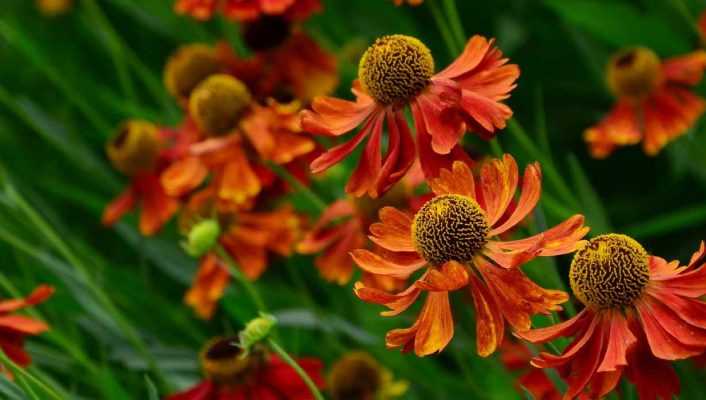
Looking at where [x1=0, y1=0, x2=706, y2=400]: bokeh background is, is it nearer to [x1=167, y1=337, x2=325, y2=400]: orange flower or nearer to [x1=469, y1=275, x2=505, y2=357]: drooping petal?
[x1=167, y1=337, x2=325, y2=400]: orange flower

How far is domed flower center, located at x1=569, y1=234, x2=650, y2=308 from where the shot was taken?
69 centimetres

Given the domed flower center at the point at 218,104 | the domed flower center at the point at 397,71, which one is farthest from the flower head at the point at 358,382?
the domed flower center at the point at 397,71

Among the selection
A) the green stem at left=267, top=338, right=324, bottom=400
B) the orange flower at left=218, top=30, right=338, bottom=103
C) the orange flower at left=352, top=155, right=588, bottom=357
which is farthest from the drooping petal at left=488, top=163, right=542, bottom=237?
the orange flower at left=218, top=30, right=338, bottom=103

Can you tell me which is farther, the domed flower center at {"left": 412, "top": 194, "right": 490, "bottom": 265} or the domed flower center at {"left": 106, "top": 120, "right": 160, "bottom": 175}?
the domed flower center at {"left": 106, "top": 120, "right": 160, "bottom": 175}

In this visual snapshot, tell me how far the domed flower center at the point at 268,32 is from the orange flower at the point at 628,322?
32.6 inches

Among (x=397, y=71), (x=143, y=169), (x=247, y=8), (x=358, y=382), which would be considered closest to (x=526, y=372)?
(x=358, y=382)

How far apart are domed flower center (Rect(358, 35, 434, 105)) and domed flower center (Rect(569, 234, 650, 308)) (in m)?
0.20

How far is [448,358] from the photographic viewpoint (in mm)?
1480

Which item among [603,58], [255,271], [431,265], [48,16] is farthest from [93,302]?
[48,16]

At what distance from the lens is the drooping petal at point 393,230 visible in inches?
29.1

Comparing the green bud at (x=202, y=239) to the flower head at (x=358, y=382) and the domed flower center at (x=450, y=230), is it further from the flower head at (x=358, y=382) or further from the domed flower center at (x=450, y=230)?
the domed flower center at (x=450, y=230)

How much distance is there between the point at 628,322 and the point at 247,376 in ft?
1.50

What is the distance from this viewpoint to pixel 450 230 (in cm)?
72

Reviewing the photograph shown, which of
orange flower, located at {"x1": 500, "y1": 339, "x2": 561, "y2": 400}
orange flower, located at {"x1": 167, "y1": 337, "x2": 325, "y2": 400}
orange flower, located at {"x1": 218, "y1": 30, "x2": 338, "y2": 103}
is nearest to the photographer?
orange flower, located at {"x1": 500, "y1": 339, "x2": 561, "y2": 400}
